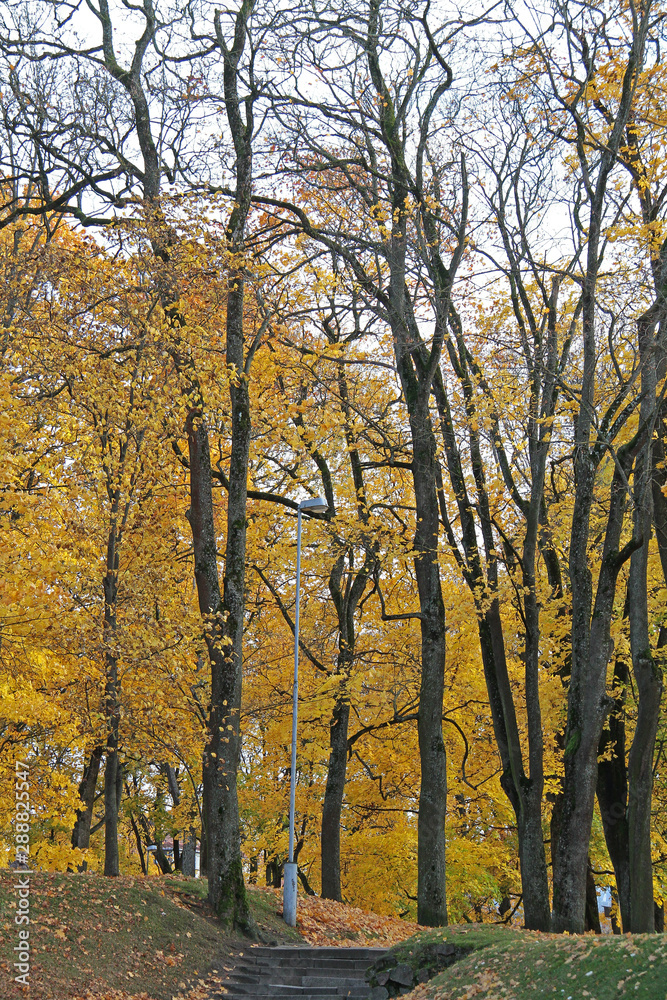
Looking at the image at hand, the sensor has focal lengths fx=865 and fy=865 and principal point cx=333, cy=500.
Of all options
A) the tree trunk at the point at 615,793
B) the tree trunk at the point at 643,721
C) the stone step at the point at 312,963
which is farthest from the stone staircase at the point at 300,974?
the tree trunk at the point at 615,793

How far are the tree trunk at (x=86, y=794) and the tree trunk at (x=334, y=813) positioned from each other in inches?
183

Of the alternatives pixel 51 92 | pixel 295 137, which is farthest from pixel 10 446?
pixel 295 137

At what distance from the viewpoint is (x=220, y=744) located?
13.2m

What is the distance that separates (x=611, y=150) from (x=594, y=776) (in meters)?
8.33

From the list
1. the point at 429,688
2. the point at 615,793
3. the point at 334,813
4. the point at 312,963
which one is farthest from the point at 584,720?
the point at 334,813

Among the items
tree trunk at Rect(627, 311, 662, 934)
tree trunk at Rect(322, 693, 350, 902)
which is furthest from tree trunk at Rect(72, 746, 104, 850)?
tree trunk at Rect(627, 311, 662, 934)

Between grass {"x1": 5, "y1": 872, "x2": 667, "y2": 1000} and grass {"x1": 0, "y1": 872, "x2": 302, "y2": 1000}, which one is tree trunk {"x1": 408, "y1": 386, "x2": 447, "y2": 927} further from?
grass {"x1": 0, "y1": 872, "x2": 302, "y2": 1000}

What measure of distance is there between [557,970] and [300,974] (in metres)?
4.87

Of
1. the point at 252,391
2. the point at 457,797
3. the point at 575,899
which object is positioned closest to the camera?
the point at 575,899

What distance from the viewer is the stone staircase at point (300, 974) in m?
11.3

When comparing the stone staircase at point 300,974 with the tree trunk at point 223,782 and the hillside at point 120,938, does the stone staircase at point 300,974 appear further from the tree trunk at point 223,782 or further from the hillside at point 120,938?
the tree trunk at point 223,782

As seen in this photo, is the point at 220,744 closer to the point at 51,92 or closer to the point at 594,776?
the point at 594,776

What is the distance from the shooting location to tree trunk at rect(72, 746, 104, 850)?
58.4 ft

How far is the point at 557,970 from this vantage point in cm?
836
